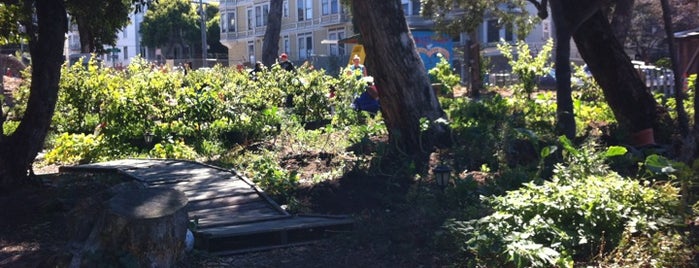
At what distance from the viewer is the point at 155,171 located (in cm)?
1050

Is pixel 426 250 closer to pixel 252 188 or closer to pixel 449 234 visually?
pixel 449 234

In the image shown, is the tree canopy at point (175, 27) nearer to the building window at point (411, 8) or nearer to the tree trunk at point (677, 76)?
the building window at point (411, 8)

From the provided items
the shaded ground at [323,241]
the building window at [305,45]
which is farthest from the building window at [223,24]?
the shaded ground at [323,241]

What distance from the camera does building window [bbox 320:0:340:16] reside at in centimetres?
4981

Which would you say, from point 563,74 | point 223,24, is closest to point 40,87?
point 563,74

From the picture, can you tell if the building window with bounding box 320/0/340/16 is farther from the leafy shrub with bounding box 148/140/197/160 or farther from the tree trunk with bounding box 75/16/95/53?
the leafy shrub with bounding box 148/140/197/160

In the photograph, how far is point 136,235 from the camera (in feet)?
17.6

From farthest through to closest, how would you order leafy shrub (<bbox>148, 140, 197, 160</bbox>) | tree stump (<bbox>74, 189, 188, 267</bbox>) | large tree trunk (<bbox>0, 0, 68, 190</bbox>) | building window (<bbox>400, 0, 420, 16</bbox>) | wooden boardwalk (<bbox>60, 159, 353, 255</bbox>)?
building window (<bbox>400, 0, 420, 16</bbox>) < leafy shrub (<bbox>148, 140, 197, 160</bbox>) < large tree trunk (<bbox>0, 0, 68, 190</bbox>) < wooden boardwalk (<bbox>60, 159, 353, 255</bbox>) < tree stump (<bbox>74, 189, 188, 267</bbox>)

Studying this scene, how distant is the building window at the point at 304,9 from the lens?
52.4 meters

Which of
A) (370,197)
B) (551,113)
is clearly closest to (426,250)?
(370,197)

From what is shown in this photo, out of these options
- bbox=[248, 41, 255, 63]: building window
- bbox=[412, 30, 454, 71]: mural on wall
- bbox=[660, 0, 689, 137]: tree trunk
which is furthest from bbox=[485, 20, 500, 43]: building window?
bbox=[660, 0, 689, 137]: tree trunk

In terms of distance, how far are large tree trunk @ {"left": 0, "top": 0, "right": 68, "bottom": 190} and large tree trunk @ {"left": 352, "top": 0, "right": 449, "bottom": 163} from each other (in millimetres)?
3915

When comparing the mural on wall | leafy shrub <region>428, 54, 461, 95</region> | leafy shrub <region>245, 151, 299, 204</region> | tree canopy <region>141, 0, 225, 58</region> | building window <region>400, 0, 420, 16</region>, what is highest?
tree canopy <region>141, 0, 225, 58</region>

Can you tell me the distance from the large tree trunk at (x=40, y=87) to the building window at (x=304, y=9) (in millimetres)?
43291
